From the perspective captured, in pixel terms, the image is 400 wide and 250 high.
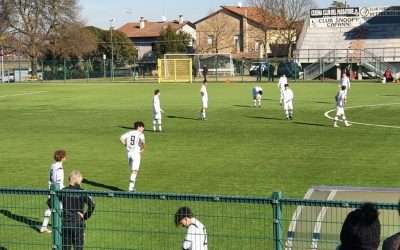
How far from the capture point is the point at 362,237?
5.61 m

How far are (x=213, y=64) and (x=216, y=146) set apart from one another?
65.3 m

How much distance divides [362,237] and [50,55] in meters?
98.0

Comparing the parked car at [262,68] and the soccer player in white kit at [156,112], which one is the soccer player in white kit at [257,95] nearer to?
the soccer player in white kit at [156,112]

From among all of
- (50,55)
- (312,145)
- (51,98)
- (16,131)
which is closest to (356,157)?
(312,145)

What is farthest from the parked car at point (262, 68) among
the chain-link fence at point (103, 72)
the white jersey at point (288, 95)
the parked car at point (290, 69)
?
the white jersey at point (288, 95)

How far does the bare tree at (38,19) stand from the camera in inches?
3814

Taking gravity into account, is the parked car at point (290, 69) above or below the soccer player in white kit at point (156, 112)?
above

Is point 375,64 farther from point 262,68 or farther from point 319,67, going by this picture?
point 262,68

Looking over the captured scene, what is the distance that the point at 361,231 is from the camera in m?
5.61

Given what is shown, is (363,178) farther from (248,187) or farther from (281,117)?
(281,117)

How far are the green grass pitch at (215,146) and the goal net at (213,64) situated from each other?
43.0 m

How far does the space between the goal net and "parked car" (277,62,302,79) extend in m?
10.9

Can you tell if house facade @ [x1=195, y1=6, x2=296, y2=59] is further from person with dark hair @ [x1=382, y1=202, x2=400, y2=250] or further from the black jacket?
person with dark hair @ [x1=382, y1=202, x2=400, y2=250]

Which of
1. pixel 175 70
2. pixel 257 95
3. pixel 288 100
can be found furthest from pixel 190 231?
pixel 175 70
